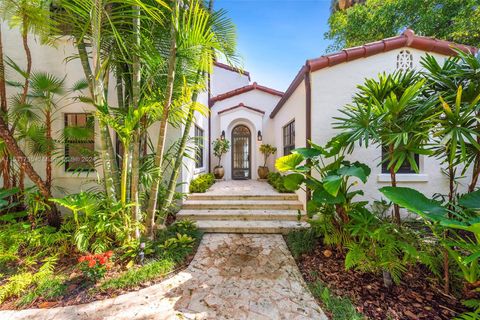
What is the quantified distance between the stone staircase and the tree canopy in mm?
8927

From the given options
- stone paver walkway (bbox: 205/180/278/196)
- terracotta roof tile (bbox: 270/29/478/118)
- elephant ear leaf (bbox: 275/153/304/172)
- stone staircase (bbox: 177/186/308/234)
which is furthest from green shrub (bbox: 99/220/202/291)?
terracotta roof tile (bbox: 270/29/478/118)

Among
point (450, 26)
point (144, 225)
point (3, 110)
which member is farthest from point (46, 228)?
point (450, 26)

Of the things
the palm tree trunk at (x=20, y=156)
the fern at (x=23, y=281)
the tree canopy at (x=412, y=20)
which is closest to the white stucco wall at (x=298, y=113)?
the fern at (x=23, y=281)

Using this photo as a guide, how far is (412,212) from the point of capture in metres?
2.37

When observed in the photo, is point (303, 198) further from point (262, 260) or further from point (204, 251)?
point (204, 251)

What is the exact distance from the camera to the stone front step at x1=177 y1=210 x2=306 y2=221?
4988mm

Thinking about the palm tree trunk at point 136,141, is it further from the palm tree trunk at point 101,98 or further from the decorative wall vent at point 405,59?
the decorative wall vent at point 405,59

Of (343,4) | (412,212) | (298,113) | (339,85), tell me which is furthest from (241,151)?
(343,4)

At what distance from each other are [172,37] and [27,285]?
444cm

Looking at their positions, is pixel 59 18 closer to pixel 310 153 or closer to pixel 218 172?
pixel 310 153

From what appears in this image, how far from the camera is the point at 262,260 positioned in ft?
11.8

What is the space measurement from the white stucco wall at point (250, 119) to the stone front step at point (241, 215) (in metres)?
4.52

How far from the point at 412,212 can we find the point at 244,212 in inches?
139

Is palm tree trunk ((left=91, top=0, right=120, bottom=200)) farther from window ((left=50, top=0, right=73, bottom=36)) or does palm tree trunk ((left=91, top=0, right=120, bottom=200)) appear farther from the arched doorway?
the arched doorway
